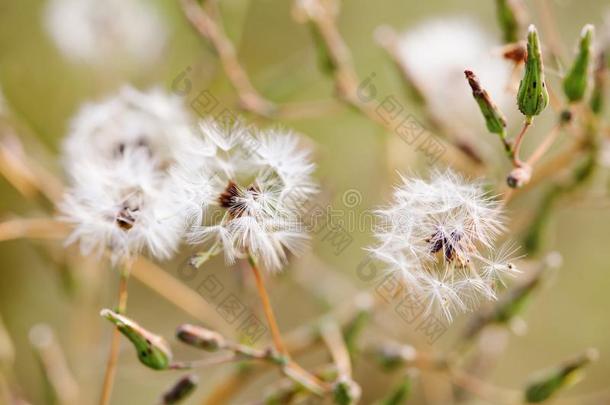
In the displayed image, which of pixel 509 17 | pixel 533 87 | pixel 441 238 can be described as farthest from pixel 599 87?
pixel 441 238

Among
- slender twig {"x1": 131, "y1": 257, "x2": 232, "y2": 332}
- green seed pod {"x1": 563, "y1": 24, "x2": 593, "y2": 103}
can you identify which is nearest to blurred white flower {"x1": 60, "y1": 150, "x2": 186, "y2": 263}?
slender twig {"x1": 131, "y1": 257, "x2": 232, "y2": 332}

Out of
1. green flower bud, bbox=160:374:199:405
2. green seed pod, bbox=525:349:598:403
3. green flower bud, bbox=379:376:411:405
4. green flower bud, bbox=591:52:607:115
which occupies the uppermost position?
A: green flower bud, bbox=160:374:199:405

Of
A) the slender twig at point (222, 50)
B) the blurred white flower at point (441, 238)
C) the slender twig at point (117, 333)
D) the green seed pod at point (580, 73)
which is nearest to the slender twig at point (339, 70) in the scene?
the slender twig at point (222, 50)

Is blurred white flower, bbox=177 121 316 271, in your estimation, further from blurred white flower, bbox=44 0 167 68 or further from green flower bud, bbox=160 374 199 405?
blurred white flower, bbox=44 0 167 68

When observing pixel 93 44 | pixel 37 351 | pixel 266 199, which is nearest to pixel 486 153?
pixel 266 199

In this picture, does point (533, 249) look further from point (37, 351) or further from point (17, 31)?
point (17, 31)
